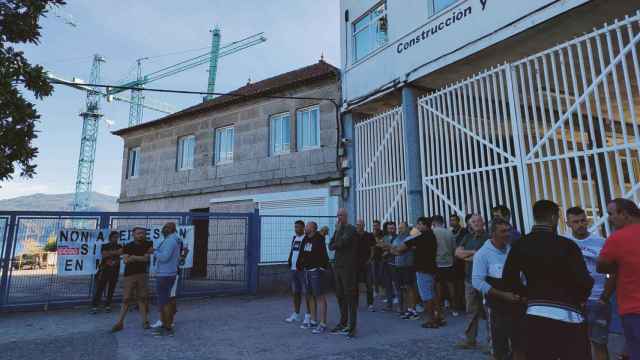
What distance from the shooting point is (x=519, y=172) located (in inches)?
301

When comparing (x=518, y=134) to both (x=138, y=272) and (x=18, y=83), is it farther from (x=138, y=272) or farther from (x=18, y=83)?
(x=18, y=83)

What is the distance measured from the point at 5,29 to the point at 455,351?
9.37 meters

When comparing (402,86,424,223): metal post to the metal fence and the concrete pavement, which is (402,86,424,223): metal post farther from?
the metal fence

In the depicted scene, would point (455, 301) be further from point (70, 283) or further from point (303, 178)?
point (70, 283)

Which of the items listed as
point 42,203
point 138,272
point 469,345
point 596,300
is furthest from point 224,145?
point 42,203

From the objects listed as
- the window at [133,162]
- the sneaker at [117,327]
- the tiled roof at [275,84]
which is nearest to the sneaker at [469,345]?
the sneaker at [117,327]

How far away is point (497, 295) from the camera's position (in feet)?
11.1

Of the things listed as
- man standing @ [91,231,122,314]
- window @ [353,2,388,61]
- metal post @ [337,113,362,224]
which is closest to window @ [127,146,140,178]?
man standing @ [91,231,122,314]

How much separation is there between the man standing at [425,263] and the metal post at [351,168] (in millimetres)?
5293

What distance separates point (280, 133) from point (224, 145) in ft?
9.82

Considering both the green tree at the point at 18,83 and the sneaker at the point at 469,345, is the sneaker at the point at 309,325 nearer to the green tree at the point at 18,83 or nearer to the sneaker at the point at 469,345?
the sneaker at the point at 469,345

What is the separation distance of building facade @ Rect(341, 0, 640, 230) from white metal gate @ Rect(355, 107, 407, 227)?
0.11ft

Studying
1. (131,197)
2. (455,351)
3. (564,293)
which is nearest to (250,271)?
(455,351)

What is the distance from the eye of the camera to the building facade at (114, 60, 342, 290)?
1217cm
